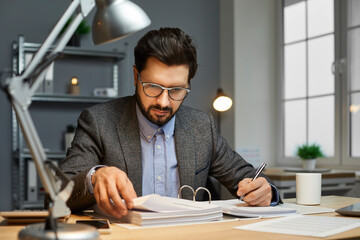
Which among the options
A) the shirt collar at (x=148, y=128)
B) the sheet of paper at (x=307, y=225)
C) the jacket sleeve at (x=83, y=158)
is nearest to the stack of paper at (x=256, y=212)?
the sheet of paper at (x=307, y=225)

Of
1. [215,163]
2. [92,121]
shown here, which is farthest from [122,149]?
[215,163]

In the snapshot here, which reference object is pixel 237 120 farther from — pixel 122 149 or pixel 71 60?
pixel 122 149

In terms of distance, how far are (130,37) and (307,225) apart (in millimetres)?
3137

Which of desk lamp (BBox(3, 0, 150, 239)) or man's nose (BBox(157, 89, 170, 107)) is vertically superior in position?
man's nose (BBox(157, 89, 170, 107))

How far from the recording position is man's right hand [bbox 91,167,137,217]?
118 cm

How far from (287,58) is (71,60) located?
1.85m

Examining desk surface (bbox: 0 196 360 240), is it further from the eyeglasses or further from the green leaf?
the green leaf

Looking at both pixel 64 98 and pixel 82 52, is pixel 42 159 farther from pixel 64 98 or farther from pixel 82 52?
pixel 82 52

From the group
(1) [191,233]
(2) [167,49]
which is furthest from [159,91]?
(1) [191,233]

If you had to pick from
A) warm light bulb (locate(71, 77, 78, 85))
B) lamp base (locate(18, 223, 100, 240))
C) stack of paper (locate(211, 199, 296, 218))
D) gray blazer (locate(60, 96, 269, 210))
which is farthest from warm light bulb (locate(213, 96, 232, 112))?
lamp base (locate(18, 223, 100, 240))

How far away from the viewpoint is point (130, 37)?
4.07 meters

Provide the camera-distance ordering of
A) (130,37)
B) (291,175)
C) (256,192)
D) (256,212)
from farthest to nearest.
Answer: (130,37) → (291,175) → (256,192) → (256,212)

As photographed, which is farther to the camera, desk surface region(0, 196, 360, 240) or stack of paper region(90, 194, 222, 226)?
stack of paper region(90, 194, 222, 226)

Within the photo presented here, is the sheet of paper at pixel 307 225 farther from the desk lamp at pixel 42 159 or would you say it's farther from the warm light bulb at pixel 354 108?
the warm light bulb at pixel 354 108
